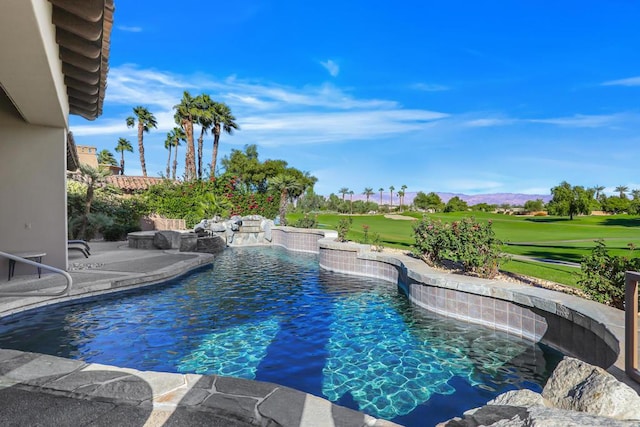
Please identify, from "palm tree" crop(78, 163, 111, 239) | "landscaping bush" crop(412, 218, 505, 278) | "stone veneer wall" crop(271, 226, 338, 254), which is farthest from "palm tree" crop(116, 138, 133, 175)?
"landscaping bush" crop(412, 218, 505, 278)

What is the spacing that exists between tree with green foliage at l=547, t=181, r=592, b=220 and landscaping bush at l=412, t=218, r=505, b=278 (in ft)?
152

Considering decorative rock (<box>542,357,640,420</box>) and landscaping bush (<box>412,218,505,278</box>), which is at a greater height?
landscaping bush (<box>412,218,505,278</box>)

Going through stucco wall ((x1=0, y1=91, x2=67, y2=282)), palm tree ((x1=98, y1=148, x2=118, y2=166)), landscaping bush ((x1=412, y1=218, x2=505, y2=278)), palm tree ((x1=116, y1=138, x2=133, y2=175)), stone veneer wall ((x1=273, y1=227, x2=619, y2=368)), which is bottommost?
stone veneer wall ((x1=273, y1=227, x2=619, y2=368))

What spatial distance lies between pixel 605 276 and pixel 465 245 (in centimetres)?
260

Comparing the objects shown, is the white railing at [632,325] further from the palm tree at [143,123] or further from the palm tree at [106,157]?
the palm tree at [106,157]

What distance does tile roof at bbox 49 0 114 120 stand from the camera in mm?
4453

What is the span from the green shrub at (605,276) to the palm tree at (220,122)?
33.6m

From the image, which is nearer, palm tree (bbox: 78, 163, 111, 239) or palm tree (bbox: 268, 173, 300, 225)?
palm tree (bbox: 78, 163, 111, 239)

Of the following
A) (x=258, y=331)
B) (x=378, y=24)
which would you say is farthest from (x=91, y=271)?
(x=378, y=24)

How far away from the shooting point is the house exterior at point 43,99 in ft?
14.1

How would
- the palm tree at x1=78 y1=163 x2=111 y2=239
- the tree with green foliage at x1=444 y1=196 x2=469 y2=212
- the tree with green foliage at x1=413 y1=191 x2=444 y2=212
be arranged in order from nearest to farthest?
the palm tree at x1=78 y1=163 x2=111 y2=239 → the tree with green foliage at x1=444 y1=196 x2=469 y2=212 → the tree with green foliage at x1=413 y1=191 x2=444 y2=212

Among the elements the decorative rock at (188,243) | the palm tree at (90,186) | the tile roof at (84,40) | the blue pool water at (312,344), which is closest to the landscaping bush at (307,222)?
the decorative rock at (188,243)

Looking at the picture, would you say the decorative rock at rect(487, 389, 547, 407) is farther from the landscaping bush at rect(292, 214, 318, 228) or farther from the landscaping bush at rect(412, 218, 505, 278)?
the landscaping bush at rect(292, 214, 318, 228)

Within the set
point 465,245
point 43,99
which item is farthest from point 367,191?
point 43,99
